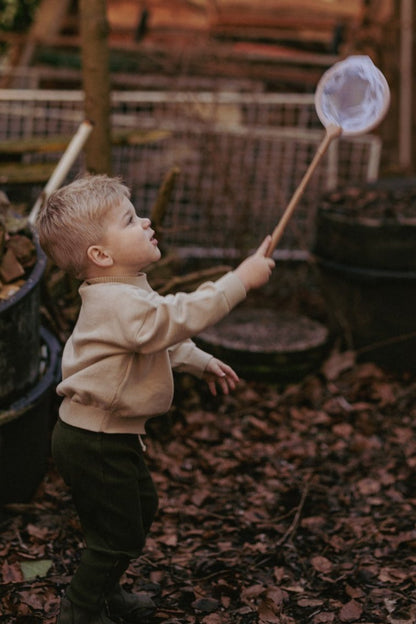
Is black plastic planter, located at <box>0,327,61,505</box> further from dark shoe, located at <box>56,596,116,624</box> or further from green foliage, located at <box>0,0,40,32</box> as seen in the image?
green foliage, located at <box>0,0,40,32</box>

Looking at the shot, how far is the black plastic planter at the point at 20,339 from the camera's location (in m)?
3.10

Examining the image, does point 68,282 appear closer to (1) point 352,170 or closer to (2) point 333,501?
(2) point 333,501

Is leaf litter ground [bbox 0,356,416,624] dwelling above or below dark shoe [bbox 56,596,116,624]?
below

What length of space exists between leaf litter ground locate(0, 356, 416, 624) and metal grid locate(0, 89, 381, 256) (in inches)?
76.4

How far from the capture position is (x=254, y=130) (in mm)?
6484

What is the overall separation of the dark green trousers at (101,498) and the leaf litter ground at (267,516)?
37 centimetres

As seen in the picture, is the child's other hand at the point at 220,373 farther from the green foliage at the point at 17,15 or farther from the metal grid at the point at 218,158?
the green foliage at the point at 17,15

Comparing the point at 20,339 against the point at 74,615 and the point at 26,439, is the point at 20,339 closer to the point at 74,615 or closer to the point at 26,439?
the point at 26,439

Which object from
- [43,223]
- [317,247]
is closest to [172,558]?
[43,223]

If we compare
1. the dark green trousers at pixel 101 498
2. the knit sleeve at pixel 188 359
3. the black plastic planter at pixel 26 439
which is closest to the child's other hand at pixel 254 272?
the knit sleeve at pixel 188 359

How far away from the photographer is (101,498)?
2.50m

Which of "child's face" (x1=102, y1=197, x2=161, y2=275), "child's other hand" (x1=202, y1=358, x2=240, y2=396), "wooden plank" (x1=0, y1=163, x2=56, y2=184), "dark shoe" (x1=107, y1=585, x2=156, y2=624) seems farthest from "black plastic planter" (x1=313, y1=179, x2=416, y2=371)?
"child's face" (x1=102, y1=197, x2=161, y2=275)

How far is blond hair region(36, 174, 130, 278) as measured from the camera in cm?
232

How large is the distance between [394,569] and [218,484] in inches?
42.5
